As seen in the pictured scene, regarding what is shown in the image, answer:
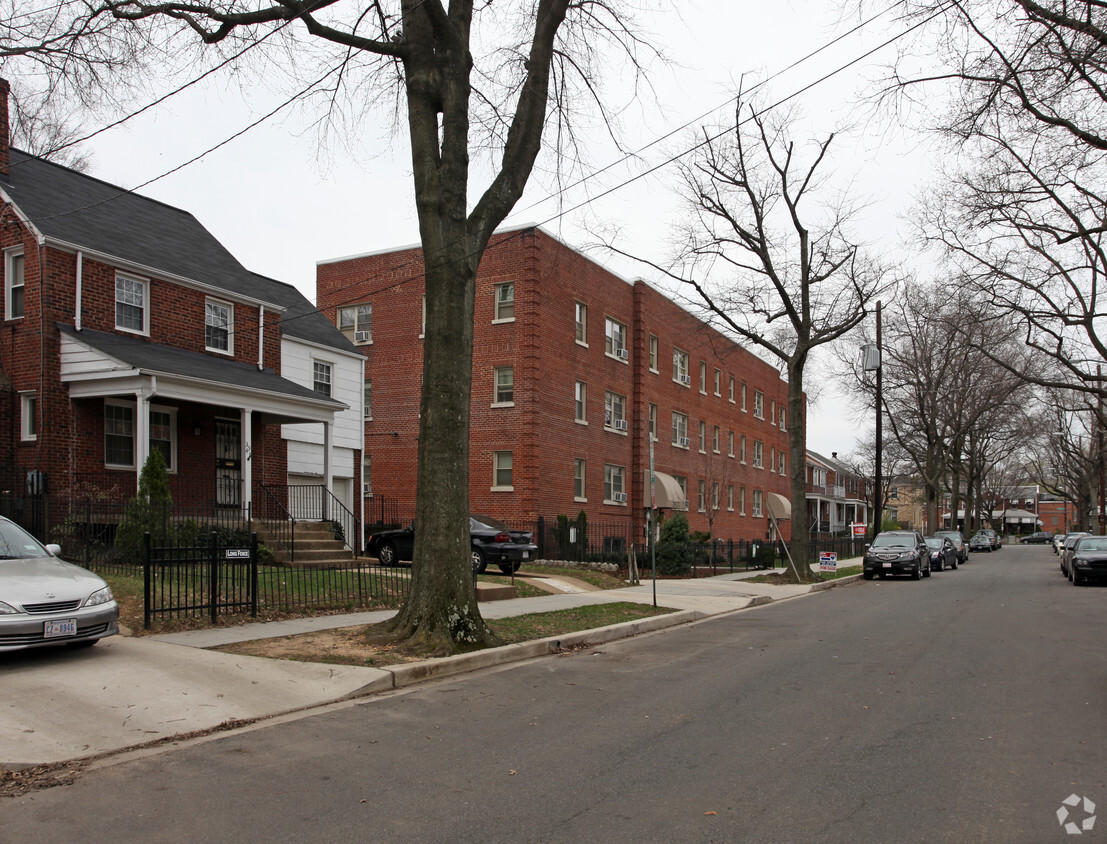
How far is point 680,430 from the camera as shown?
41.1 m

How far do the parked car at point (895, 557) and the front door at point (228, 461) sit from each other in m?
20.4

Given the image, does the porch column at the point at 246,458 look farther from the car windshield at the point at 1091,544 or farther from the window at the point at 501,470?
the car windshield at the point at 1091,544

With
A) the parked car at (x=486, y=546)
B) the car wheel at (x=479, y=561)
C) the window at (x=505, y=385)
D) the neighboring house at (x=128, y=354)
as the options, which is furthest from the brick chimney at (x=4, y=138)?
the window at (x=505, y=385)

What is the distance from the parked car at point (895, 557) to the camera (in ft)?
96.8

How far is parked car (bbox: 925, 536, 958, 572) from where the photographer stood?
36188mm

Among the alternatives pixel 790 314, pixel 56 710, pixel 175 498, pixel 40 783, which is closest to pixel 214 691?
pixel 56 710

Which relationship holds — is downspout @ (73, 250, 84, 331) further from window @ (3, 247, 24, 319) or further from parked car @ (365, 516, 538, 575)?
parked car @ (365, 516, 538, 575)

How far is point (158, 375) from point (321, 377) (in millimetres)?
9348

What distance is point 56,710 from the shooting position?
7.39 metres

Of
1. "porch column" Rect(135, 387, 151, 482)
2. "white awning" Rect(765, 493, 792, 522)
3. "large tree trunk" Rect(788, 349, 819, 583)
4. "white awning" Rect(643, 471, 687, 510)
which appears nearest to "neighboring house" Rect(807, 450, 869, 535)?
"white awning" Rect(765, 493, 792, 522)

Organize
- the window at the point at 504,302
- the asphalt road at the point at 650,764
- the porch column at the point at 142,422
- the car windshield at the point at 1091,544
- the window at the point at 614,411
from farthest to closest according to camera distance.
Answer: the window at the point at 614,411 < the window at the point at 504,302 < the car windshield at the point at 1091,544 < the porch column at the point at 142,422 < the asphalt road at the point at 650,764

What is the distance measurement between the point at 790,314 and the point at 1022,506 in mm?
153663

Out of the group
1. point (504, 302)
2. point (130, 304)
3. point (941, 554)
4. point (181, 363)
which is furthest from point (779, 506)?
point (130, 304)

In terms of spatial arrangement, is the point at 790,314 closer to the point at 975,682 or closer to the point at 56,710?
the point at 975,682
